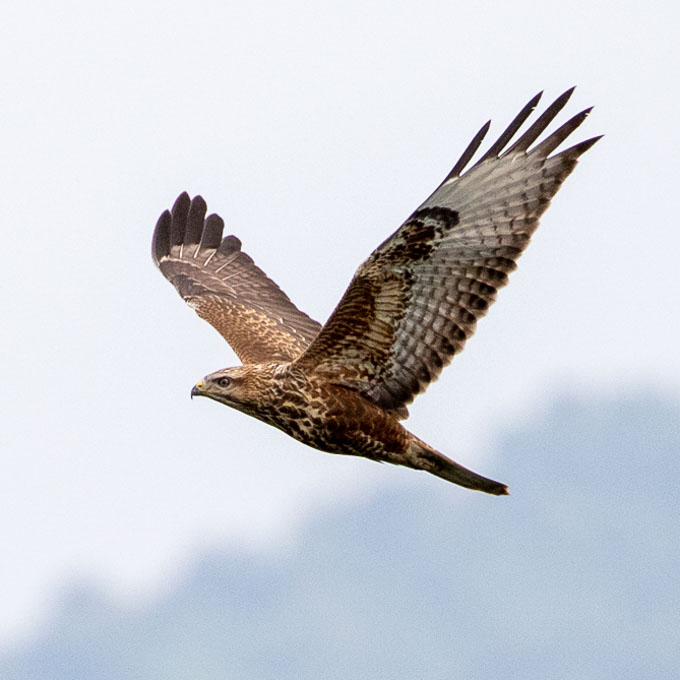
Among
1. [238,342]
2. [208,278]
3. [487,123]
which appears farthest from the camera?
[208,278]

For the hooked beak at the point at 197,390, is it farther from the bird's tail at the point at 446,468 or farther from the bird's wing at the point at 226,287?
the bird's tail at the point at 446,468

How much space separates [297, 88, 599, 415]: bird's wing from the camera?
11.0 metres

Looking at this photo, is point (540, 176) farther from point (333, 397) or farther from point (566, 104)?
point (333, 397)

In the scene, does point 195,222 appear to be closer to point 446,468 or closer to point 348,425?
point 348,425

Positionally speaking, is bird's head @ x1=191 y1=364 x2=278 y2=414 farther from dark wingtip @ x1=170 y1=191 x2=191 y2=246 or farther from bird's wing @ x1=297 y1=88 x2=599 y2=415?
dark wingtip @ x1=170 y1=191 x2=191 y2=246

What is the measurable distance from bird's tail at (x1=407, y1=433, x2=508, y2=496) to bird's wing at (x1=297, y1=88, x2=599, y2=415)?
50 cm

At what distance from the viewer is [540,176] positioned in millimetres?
11094

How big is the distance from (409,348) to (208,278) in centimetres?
395

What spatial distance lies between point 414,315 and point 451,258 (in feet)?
1.62

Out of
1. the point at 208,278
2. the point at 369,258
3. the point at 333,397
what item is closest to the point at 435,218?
the point at 369,258

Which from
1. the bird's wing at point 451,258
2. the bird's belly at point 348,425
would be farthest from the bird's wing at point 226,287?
the bird's wing at point 451,258

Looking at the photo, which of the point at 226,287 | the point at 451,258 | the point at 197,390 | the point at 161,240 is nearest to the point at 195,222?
the point at 161,240

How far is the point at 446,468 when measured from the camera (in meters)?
11.6

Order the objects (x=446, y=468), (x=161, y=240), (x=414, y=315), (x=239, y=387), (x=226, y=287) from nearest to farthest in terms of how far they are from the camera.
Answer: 1. (x=414, y=315)
2. (x=446, y=468)
3. (x=239, y=387)
4. (x=226, y=287)
5. (x=161, y=240)
